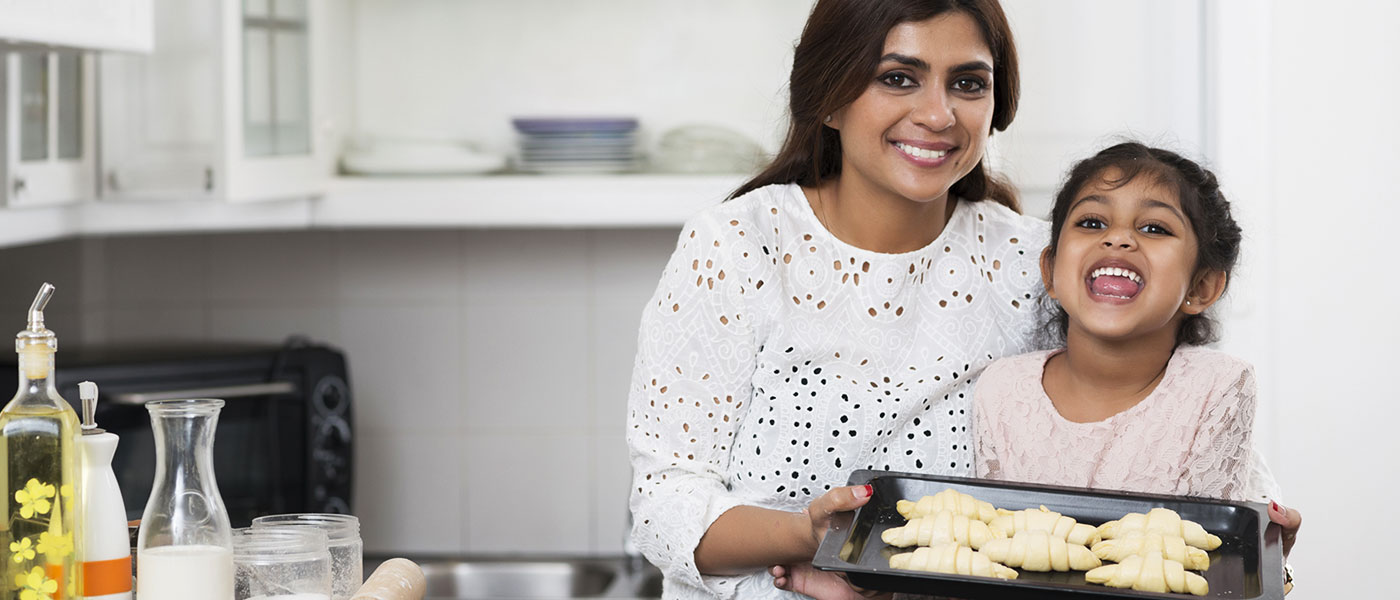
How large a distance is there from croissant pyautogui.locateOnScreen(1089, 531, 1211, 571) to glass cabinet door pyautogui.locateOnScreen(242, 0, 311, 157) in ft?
4.28

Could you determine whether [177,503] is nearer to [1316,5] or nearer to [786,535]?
[786,535]

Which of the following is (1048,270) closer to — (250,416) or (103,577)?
(103,577)

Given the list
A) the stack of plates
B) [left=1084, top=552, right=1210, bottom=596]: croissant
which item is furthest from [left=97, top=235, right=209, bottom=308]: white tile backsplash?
[left=1084, top=552, right=1210, bottom=596]: croissant

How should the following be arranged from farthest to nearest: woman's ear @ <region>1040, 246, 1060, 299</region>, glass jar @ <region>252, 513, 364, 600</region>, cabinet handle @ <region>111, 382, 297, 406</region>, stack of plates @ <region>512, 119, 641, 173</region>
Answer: stack of plates @ <region>512, 119, 641, 173</region> < cabinet handle @ <region>111, 382, 297, 406</region> < woman's ear @ <region>1040, 246, 1060, 299</region> < glass jar @ <region>252, 513, 364, 600</region>

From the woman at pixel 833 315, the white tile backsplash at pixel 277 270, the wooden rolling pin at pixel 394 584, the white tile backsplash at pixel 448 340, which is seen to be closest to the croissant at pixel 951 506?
the woman at pixel 833 315

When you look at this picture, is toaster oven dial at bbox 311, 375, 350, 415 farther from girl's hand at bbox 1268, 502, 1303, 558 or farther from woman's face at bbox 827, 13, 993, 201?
girl's hand at bbox 1268, 502, 1303, 558

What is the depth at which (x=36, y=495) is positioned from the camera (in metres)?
0.90

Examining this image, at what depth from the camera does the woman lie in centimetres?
130

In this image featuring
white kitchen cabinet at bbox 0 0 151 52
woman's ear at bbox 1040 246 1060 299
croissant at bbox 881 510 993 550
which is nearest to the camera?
croissant at bbox 881 510 993 550

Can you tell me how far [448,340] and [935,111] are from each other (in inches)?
56.1

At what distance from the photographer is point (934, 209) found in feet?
4.71

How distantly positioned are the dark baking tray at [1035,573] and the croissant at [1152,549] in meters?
0.03

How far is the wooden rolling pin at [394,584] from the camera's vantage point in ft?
3.22

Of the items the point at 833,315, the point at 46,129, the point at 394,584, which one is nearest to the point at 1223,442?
the point at 833,315
